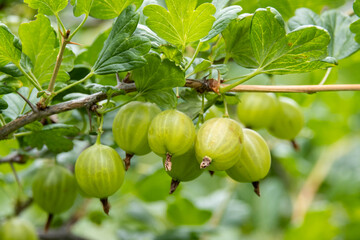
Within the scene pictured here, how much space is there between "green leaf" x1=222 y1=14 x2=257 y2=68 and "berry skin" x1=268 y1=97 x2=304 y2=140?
0.27 m

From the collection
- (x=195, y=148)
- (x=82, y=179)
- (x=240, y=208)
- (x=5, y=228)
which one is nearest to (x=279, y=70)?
(x=195, y=148)

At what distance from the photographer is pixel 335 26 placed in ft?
2.94

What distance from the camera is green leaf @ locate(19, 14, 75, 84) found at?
28.3 inches

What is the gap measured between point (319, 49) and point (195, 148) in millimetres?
240

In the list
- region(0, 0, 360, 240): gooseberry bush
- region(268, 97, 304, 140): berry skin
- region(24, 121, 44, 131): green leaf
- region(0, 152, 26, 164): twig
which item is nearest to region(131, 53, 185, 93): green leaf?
region(0, 0, 360, 240): gooseberry bush

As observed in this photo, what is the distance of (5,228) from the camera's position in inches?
41.4

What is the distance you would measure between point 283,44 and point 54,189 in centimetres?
61

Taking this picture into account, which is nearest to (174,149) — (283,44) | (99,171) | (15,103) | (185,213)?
(99,171)

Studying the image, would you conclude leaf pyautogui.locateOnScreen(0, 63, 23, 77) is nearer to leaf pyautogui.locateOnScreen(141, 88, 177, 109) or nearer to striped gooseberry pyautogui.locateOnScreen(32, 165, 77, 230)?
leaf pyautogui.locateOnScreen(141, 88, 177, 109)

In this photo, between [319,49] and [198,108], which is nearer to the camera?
[319,49]

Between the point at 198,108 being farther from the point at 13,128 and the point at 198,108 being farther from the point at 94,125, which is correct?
the point at 13,128

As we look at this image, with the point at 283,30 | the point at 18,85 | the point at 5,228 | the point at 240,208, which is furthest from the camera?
the point at 240,208

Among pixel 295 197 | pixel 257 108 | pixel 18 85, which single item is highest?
pixel 18 85

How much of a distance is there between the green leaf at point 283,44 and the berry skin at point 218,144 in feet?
0.40
